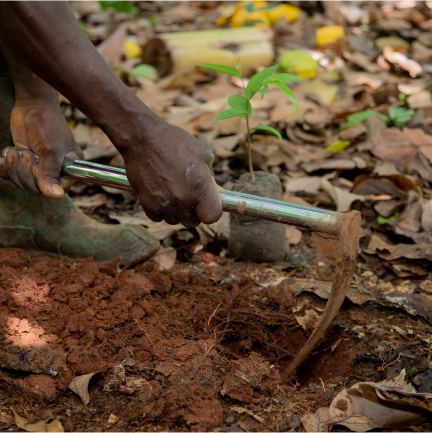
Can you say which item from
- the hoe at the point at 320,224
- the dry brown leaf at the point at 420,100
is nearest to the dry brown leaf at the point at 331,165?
the dry brown leaf at the point at 420,100

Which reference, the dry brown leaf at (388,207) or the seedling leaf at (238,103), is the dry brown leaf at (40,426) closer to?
the seedling leaf at (238,103)

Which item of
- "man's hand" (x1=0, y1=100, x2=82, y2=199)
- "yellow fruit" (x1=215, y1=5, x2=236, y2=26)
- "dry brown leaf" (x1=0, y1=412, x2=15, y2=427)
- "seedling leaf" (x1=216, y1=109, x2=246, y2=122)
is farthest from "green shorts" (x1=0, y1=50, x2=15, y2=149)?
"yellow fruit" (x1=215, y1=5, x2=236, y2=26)

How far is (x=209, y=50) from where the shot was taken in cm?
446

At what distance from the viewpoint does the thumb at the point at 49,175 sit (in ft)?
5.96

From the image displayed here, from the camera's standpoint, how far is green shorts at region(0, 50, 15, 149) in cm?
202

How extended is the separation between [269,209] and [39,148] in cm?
96

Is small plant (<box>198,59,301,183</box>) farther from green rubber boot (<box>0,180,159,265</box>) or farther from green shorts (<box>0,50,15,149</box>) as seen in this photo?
green shorts (<box>0,50,15,149</box>)

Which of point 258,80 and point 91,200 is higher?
point 258,80

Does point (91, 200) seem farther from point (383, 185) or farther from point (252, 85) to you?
point (383, 185)

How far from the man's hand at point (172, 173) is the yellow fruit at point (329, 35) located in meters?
4.08

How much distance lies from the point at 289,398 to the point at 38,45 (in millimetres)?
1362

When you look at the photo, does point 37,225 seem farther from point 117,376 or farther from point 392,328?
point 392,328

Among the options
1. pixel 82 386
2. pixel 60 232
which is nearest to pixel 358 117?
pixel 60 232

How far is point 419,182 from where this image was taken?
2.80 m
